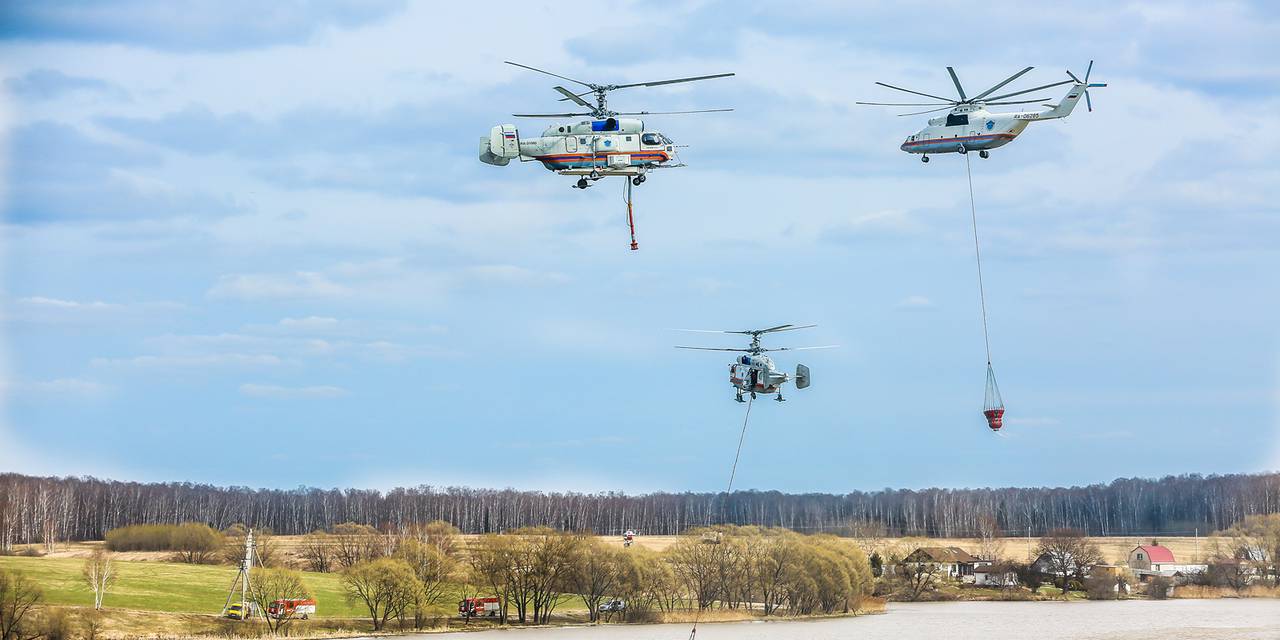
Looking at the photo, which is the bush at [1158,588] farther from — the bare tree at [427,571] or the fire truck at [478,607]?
the bare tree at [427,571]

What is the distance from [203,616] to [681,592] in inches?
1131

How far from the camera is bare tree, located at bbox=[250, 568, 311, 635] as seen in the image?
7462 cm

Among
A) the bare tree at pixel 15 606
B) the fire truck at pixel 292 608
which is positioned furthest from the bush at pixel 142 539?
the bare tree at pixel 15 606

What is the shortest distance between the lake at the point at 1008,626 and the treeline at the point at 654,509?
44326mm

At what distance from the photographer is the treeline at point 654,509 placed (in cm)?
13250

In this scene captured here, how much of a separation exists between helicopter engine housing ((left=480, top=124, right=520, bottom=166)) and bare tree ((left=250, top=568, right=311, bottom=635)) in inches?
1538

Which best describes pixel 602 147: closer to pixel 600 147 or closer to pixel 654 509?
pixel 600 147

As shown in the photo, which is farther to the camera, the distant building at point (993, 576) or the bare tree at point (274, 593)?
the distant building at point (993, 576)

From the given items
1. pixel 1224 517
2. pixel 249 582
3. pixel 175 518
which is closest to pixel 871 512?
pixel 1224 517

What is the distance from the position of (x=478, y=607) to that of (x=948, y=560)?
47673mm

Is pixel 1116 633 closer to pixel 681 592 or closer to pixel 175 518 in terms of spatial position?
pixel 681 592

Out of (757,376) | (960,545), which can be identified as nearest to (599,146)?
(757,376)

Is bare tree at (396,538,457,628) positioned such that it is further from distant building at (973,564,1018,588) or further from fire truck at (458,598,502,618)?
distant building at (973,564,1018,588)

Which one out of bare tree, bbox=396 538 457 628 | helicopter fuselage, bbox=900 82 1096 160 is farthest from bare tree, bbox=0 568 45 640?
helicopter fuselage, bbox=900 82 1096 160
